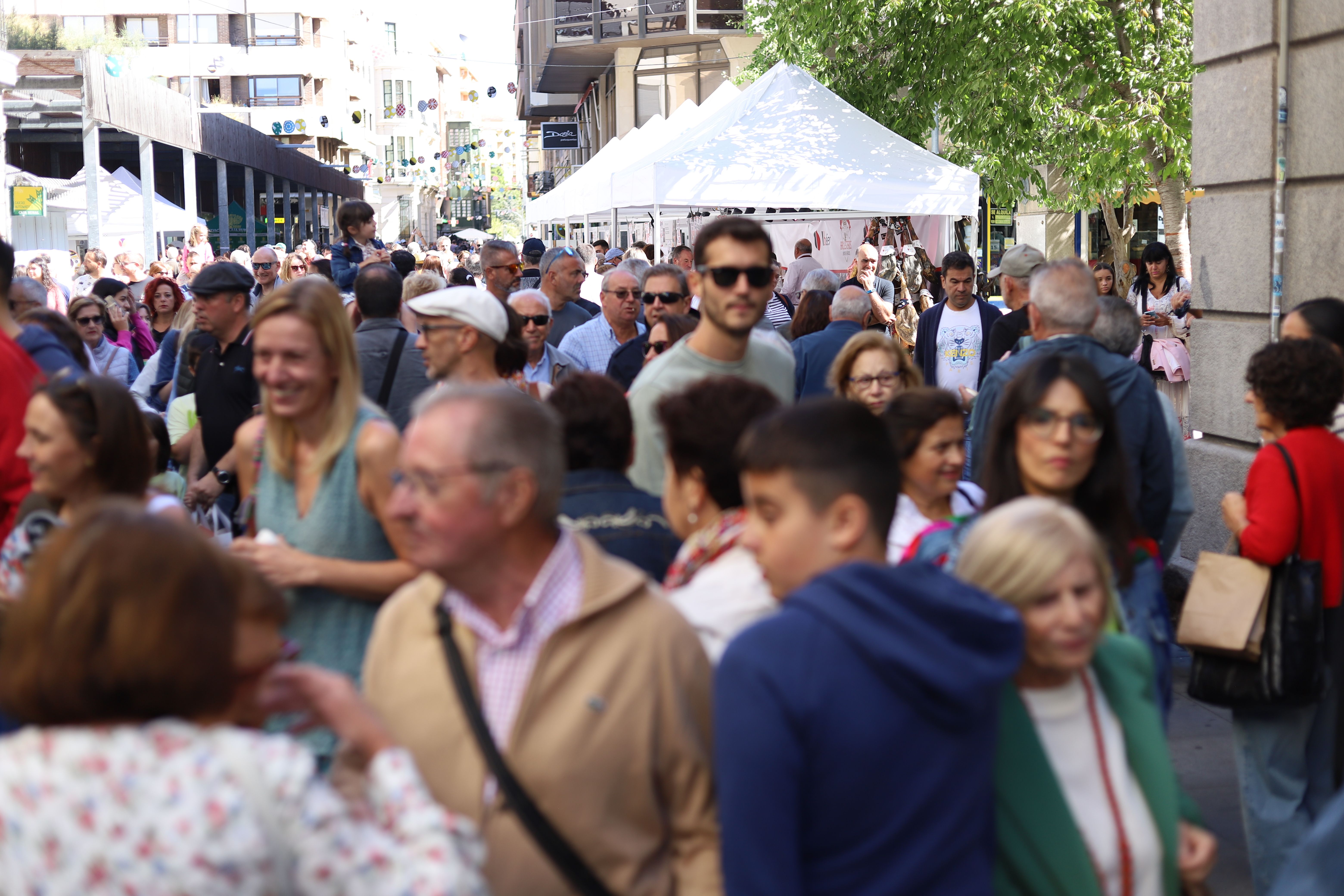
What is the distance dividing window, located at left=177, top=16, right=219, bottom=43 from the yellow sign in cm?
6084

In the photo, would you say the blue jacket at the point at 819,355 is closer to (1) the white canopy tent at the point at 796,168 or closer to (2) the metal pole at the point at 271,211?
(1) the white canopy tent at the point at 796,168

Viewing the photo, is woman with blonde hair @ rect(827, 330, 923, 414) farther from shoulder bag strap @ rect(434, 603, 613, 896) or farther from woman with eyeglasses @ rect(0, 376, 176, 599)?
shoulder bag strap @ rect(434, 603, 613, 896)

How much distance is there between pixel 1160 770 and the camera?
2.42m

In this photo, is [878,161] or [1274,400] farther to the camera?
[878,161]


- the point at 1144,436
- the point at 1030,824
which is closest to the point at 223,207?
the point at 1144,436

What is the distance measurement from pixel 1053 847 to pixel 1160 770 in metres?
0.31

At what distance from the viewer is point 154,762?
1.69 metres

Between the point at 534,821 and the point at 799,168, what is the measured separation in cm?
1039

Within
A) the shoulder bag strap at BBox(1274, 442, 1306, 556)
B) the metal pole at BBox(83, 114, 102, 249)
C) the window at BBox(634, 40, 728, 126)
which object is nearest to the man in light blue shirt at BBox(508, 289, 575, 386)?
the shoulder bag strap at BBox(1274, 442, 1306, 556)

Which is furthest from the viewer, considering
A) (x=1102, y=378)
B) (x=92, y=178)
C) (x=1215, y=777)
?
(x=92, y=178)

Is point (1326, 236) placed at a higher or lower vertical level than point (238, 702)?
higher

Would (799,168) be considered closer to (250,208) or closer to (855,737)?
(855,737)

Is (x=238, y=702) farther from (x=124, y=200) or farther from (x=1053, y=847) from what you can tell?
(x=124, y=200)

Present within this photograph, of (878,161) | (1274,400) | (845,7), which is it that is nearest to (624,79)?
(845,7)
